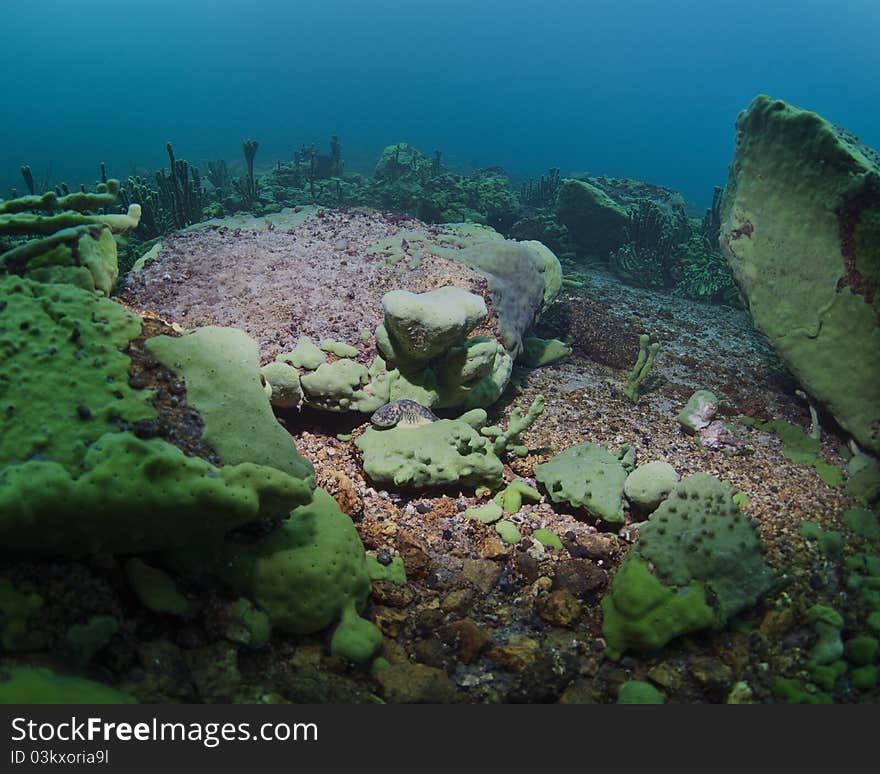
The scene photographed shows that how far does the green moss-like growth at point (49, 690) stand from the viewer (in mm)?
1799

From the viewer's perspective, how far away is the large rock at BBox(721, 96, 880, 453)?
5.09 metres

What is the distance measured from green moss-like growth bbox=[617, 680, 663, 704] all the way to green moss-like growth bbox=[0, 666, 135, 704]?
2472 mm

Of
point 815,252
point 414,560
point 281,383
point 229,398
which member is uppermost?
point 815,252

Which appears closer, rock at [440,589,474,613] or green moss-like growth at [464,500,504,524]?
rock at [440,589,474,613]

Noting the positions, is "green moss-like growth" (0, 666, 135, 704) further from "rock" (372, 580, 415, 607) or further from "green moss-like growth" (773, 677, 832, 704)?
"green moss-like growth" (773, 677, 832, 704)

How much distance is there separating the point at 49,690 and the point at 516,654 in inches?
91.6

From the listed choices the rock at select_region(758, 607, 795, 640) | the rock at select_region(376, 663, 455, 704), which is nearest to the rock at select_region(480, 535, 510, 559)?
the rock at select_region(376, 663, 455, 704)

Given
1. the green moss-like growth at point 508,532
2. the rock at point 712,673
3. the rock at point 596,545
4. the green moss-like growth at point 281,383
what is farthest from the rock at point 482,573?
the green moss-like growth at point 281,383

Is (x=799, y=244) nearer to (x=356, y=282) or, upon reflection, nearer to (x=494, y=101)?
(x=356, y=282)

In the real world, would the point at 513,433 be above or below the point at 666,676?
above

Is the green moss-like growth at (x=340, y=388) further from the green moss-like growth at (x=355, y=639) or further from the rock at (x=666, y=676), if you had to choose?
the rock at (x=666, y=676)

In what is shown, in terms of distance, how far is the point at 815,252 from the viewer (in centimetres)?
547

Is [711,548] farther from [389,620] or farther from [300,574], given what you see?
[300,574]

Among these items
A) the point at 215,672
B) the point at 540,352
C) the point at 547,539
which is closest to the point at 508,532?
the point at 547,539
